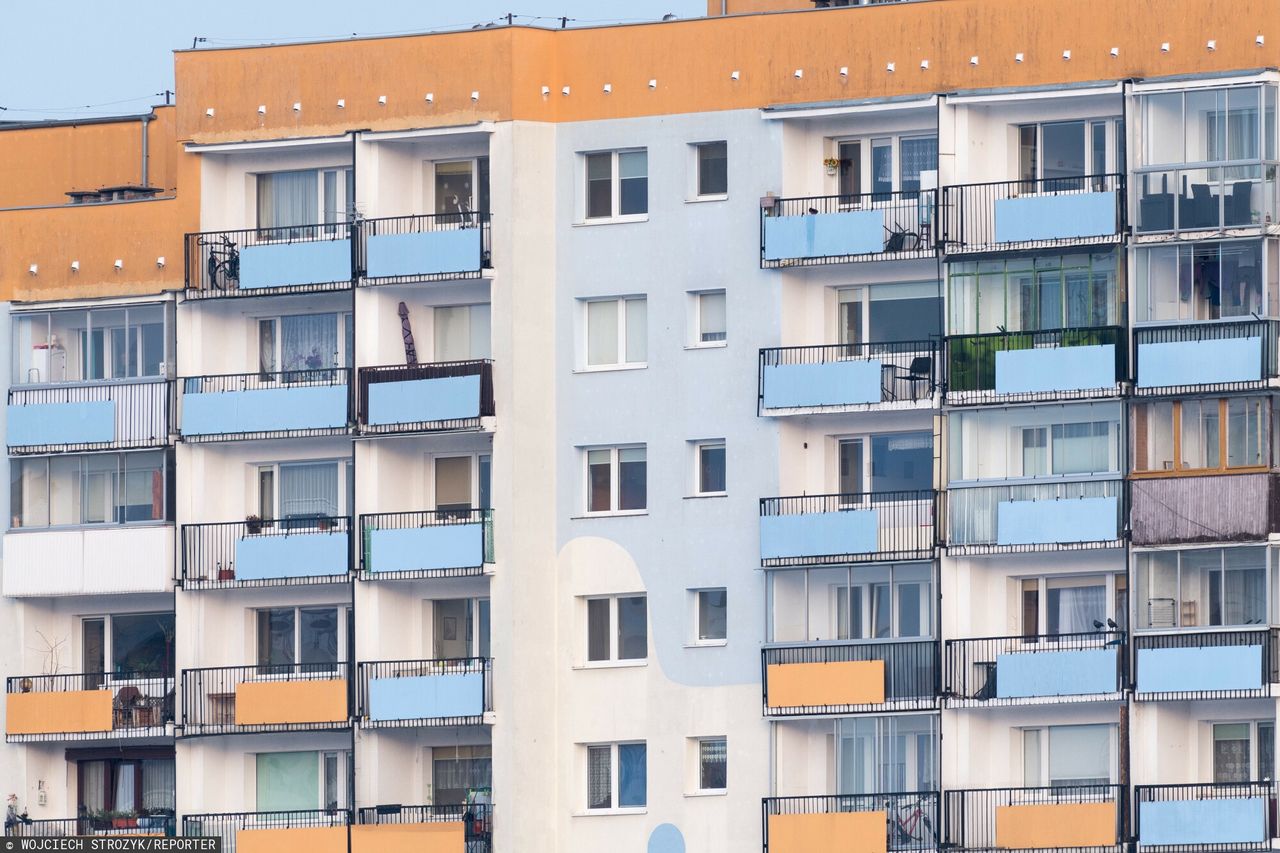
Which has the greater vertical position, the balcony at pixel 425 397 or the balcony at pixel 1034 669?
A: the balcony at pixel 425 397

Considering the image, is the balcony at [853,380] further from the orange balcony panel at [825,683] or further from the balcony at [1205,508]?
the orange balcony panel at [825,683]

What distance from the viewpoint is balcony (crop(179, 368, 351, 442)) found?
99.8 m

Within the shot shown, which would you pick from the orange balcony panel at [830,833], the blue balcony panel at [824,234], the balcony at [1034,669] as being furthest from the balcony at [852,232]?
the orange balcony panel at [830,833]

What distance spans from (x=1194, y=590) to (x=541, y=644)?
15.2 metres

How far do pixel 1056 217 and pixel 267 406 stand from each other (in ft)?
63.9

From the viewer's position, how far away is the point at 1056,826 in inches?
3634

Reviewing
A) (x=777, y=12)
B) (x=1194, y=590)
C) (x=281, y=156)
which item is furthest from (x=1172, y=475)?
(x=281, y=156)

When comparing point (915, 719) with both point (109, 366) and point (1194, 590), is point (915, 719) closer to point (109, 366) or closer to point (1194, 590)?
point (1194, 590)

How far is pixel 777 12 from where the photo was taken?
9712 centimetres

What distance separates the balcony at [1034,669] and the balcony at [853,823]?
8.31 ft

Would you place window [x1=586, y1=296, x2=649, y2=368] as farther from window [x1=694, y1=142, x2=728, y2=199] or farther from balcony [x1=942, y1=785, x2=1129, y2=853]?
balcony [x1=942, y1=785, x2=1129, y2=853]

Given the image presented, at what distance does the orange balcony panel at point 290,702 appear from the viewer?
9862 cm

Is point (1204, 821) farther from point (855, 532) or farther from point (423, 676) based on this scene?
point (423, 676)

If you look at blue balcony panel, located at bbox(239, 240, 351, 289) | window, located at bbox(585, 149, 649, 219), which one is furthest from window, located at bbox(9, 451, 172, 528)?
window, located at bbox(585, 149, 649, 219)
